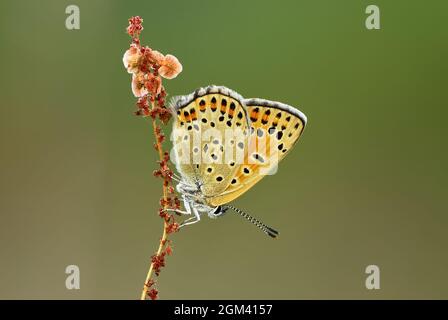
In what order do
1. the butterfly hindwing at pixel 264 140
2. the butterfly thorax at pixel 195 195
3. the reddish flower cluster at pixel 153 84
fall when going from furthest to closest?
1. the butterfly hindwing at pixel 264 140
2. the butterfly thorax at pixel 195 195
3. the reddish flower cluster at pixel 153 84

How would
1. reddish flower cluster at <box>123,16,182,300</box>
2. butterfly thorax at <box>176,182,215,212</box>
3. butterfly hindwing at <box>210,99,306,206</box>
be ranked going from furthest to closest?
butterfly hindwing at <box>210,99,306,206</box> → butterfly thorax at <box>176,182,215,212</box> → reddish flower cluster at <box>123,16,182,300</box>

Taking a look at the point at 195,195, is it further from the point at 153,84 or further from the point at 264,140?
the point at 153,84

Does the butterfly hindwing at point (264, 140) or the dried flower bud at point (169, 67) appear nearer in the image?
the dried flower bud at point (169, 67)

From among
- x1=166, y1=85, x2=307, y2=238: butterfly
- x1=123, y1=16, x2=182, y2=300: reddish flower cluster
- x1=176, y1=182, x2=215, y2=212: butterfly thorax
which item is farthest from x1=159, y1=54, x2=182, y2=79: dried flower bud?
x1=176, y1=182, x2=215, y2=212: butterfly thorax

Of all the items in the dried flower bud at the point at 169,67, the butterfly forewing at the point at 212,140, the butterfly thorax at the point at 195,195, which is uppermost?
the butterfly forewing at the point at 212,140

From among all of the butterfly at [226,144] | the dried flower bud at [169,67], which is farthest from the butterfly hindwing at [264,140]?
the dried flower bud at [169,67]

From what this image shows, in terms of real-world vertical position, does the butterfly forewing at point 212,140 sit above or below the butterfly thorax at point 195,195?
above

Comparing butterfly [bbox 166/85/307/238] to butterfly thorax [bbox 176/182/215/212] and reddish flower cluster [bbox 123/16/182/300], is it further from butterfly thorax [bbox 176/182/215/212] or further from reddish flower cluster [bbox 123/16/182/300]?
reddish flower cluster [bbox 123/16/182/300]

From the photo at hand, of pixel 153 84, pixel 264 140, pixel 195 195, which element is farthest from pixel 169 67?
pixel 264 140

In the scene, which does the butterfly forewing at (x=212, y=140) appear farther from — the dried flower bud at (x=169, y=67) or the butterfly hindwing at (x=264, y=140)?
the dried flower bud at (x=169, y=67)
